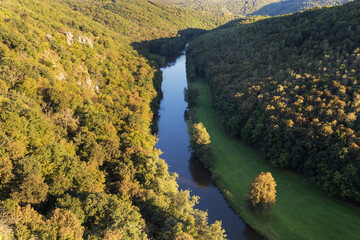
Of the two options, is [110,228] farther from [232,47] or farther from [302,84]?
[232,47]

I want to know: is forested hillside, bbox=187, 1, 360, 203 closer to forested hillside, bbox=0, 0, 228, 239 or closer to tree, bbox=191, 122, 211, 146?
tree, bbox=191, 122, 211, 146

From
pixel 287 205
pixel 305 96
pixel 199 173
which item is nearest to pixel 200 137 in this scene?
pixel 199 173

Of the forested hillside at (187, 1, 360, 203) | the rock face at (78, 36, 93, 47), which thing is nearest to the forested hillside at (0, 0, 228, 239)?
the rock face at (78, 36, 93, 47)

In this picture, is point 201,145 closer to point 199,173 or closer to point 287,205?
point 199,173

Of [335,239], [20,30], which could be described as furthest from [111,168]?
[20,30]

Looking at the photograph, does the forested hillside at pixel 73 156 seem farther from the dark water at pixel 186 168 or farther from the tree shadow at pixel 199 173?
the tree shadow at pixel 199 173

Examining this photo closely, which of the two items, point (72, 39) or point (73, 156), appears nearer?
point (73, 156)

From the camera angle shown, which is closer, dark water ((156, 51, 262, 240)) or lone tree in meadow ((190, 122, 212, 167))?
dark water ((156, 51, 262, 240))
